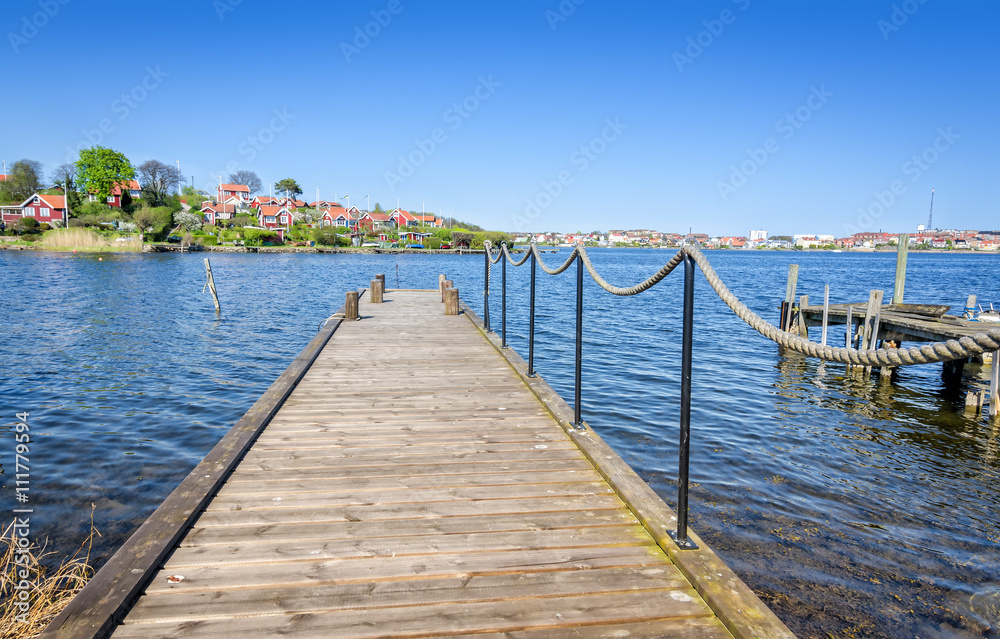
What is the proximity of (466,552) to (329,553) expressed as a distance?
2.33 feet

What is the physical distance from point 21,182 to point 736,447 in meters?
113

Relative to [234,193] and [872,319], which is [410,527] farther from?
[234,193]

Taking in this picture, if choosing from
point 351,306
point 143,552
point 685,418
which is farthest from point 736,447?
point 351,306

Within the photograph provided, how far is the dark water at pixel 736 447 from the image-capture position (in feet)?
16.5

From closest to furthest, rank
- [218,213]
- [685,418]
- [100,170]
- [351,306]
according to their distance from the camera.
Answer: [685,418]
[351,306]
[100,170]
[218,213]

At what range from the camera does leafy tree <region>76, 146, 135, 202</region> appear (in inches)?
3305

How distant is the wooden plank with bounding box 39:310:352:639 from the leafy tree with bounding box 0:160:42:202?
109 metres

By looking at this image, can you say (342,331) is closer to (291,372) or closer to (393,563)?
(291,372)

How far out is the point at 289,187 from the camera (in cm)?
13688

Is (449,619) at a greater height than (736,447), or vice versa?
(449,619)

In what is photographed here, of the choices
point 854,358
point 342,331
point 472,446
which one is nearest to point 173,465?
point 342,331

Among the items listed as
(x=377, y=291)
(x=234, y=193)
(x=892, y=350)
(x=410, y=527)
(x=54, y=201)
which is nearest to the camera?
(x=892, y=350)

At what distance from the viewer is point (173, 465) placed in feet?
24.1

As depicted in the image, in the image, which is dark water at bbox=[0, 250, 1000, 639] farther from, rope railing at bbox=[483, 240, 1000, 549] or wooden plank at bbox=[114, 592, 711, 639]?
wooden plank at bbox=[114, 592, 711, 639]
